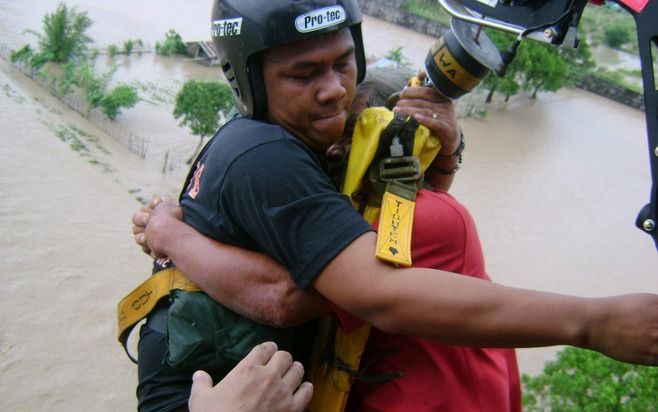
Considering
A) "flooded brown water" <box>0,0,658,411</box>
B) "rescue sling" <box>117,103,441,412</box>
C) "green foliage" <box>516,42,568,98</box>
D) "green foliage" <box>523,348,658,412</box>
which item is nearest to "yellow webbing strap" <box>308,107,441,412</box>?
"rescue sling" <box>117,103,441,412</box>

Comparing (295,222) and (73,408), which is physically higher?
(295,222)

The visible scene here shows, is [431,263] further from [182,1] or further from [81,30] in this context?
[182,1]

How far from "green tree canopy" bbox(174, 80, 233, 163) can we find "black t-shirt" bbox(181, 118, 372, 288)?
1786 centimetres

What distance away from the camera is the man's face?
6.19ft

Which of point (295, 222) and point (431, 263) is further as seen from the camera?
point (431, 263)

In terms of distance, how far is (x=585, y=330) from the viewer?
4.45 feet

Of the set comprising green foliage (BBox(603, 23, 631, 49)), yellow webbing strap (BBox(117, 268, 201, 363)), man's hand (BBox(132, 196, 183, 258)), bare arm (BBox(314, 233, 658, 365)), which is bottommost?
yellow webbing strap (BBox(117, 268, 201, 363))

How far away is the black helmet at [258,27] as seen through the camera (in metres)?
1.83

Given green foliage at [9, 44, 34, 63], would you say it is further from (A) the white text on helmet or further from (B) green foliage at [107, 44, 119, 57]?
(A) the white text on helmet

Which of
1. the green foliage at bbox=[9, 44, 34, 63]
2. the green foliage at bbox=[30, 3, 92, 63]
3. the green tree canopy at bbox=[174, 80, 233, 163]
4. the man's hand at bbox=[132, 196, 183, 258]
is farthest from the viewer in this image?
the green foliage at bbox=[30, 3, 92, 63]

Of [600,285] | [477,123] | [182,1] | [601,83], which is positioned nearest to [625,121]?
[601,83]

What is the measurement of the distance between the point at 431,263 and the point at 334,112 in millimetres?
612

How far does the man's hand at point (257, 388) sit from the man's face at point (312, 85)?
743 mm

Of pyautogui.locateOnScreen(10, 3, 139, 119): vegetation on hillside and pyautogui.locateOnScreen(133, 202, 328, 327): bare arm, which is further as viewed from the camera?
pyautogui.locateOnScreen(10, 3, 139, 119): vegetation on hillside
